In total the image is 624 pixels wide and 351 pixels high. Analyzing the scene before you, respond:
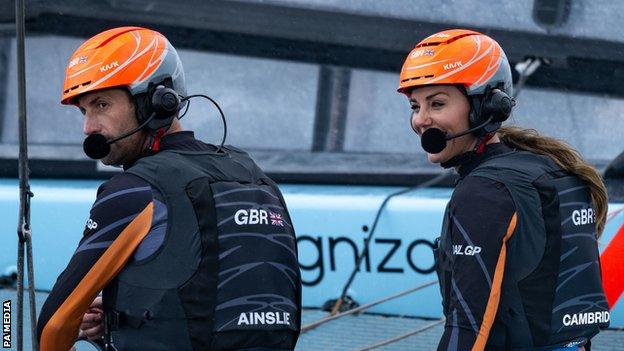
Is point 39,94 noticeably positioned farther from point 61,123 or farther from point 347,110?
point 347,110

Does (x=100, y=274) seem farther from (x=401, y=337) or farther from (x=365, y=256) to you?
Result: (x=365, y=256)

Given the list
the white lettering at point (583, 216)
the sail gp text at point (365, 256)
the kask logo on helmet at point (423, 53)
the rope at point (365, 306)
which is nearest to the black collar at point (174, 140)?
the kask logo on helmet at point (423, 53)

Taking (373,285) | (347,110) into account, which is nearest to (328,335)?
(373,285)

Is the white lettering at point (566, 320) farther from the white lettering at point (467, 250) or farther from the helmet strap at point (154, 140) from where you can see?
the helmet strap at point (154, 140)

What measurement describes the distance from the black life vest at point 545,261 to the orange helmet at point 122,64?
2.34ft

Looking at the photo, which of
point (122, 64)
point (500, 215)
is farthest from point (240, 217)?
point (500, 215)

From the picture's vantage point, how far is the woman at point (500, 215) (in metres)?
2.83

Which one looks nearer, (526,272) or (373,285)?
(526,272)

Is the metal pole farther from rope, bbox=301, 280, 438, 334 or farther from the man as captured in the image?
rope, bbox=301, 280, 438, 334

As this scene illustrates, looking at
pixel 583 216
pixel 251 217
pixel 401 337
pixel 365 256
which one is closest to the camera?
pixel 251 217

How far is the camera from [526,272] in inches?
113

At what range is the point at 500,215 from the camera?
2.84 metres

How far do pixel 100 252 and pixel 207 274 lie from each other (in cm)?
22

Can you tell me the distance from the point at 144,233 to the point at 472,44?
86cm
